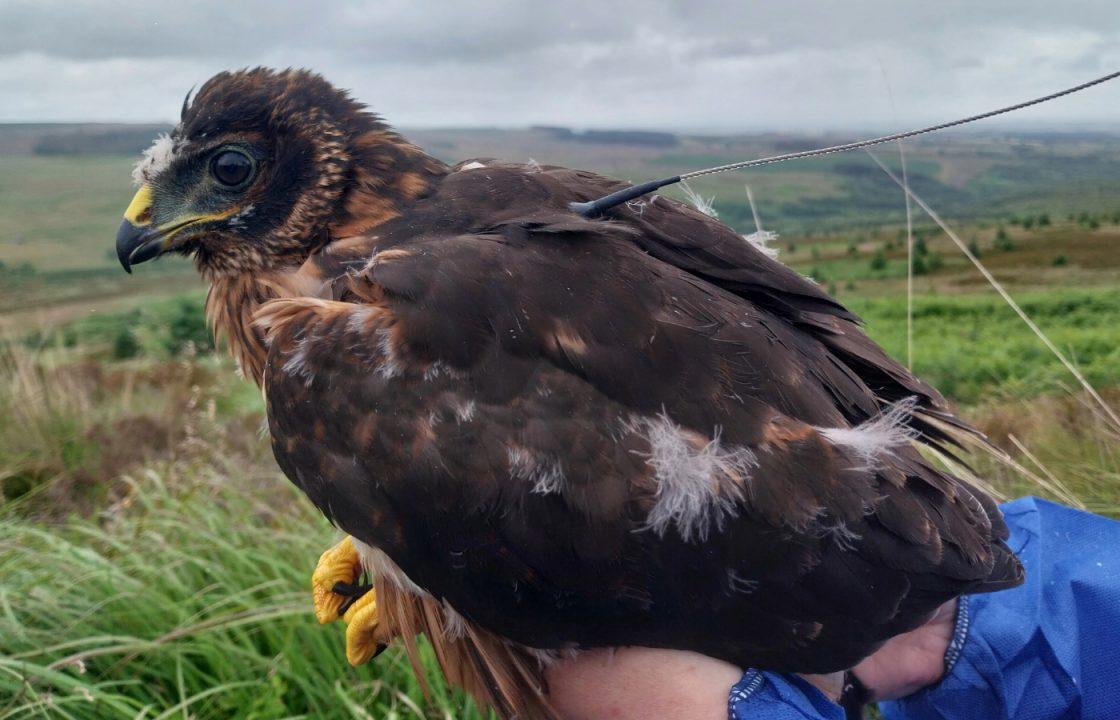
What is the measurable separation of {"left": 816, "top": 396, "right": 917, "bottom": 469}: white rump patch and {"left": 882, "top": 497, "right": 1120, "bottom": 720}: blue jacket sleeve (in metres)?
0.65

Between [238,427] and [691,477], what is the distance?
21.0 feet

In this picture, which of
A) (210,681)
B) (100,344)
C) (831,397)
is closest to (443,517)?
(831,397)

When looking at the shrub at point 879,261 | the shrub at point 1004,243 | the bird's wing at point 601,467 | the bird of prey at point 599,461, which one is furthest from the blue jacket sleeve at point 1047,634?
the shrub at point 879,261

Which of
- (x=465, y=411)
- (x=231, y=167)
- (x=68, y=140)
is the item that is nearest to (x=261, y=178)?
(x=231, y=167)

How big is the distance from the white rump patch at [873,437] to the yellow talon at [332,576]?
1436 mm

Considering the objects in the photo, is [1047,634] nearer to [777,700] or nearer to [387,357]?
[777,700]

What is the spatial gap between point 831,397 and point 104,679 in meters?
3.06

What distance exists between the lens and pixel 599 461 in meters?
1.63

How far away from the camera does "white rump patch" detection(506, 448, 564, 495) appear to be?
1615mm

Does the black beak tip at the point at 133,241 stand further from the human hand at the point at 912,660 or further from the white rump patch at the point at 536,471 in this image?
the human hand at the point at 912,660

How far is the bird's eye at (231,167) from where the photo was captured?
2.18 metres

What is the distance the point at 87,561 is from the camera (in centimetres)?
372

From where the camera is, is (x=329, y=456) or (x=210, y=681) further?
(x=210, y=681)

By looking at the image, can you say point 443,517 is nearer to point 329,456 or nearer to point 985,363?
point 329,456
